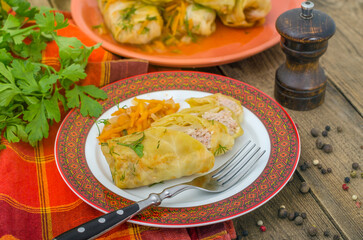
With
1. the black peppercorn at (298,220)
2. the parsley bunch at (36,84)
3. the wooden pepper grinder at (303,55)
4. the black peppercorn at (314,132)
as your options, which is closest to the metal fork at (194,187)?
the black peppercorn at (298,220)

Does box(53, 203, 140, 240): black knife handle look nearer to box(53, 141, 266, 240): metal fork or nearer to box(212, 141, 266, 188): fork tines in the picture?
box(53, 141, 266, 240): metal fork

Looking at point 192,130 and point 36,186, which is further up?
point 192,130

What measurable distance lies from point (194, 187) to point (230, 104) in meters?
0.75

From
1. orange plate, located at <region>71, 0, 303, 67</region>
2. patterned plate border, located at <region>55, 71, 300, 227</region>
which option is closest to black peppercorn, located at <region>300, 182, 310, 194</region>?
patterned plate border, located at <region>55, 71, 300, 227</region>

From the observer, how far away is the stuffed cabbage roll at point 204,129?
8.79ft

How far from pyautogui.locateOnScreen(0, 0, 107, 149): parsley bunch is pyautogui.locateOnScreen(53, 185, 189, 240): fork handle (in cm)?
92

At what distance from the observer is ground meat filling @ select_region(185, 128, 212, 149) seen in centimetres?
268

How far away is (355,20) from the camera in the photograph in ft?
13.5

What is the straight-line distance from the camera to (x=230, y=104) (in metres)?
3.00

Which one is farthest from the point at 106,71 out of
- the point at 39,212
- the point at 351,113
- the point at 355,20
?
the point at 355,20

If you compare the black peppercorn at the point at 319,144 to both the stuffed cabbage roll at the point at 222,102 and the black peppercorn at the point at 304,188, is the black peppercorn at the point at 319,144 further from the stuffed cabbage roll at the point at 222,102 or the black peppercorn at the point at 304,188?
the stuffed cabbage roll at the point at 222,102

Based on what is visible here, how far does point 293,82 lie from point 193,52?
0.90 metres

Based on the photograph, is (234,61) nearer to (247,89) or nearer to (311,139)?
(247,89)

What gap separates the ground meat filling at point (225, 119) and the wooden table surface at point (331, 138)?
0.46 m
